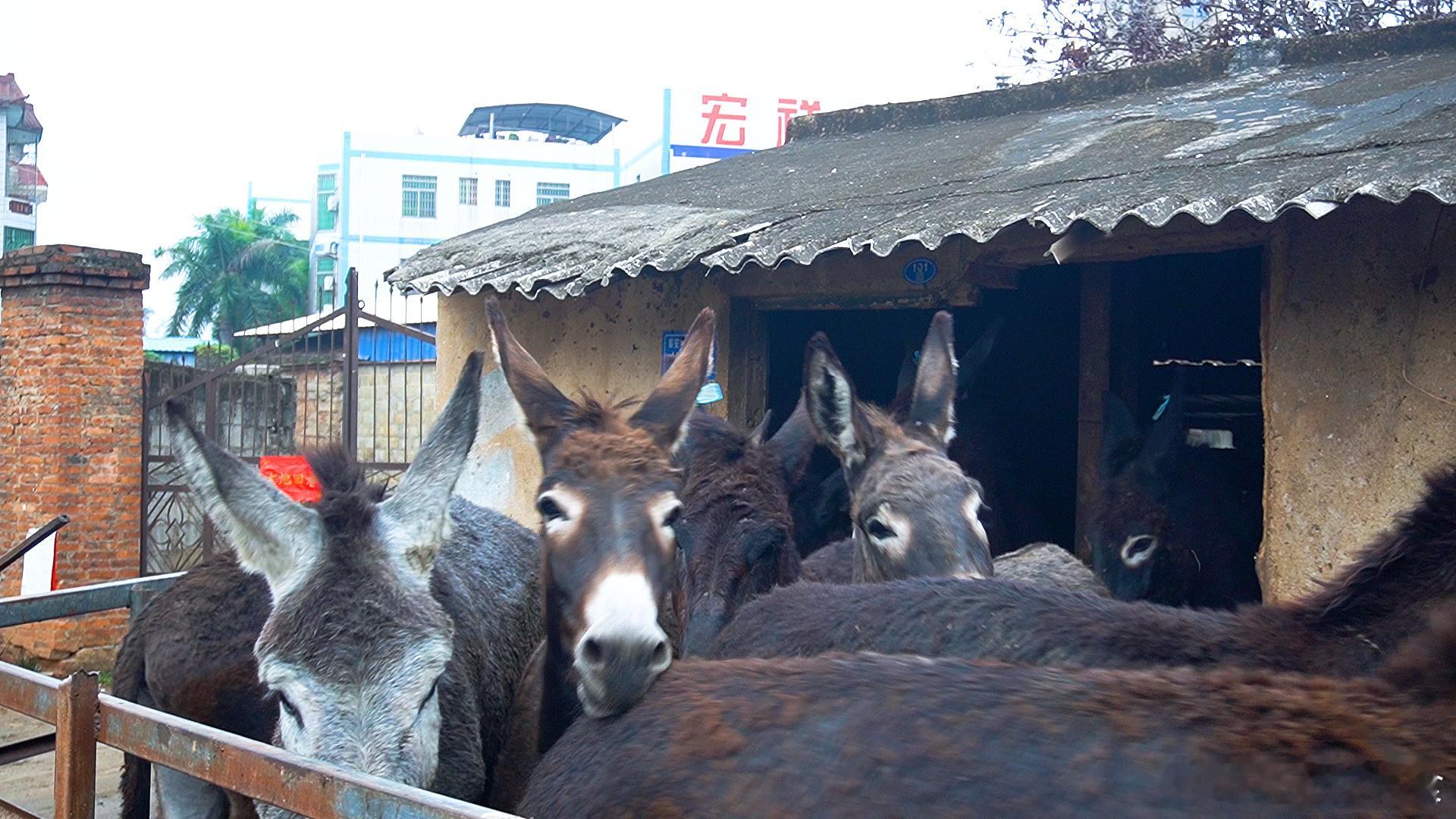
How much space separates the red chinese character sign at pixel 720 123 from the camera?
42969 millimetres

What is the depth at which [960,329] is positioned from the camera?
912 centimetres

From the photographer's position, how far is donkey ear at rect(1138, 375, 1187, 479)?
20.9ft

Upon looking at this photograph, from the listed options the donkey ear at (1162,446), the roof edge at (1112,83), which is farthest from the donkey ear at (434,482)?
the roof edge at (1112,83)

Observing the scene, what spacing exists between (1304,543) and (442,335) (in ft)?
17.8

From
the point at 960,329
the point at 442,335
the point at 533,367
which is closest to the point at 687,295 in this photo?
the point at 442,335

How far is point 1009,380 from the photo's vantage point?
928 cm

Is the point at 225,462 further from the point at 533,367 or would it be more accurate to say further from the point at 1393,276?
the point at 1393,276

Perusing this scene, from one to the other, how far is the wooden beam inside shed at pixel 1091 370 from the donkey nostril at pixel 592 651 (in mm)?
5163

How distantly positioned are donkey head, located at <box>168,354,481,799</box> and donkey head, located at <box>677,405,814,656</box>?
1213mm

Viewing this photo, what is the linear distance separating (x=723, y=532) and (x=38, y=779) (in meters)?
5.75

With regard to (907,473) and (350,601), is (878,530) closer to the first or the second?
(907,473)

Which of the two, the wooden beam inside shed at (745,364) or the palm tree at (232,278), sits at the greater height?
the palm tree at (232,278)

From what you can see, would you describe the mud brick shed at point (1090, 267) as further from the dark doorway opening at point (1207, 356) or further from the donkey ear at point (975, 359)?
the donkey ear at point (975, 359)

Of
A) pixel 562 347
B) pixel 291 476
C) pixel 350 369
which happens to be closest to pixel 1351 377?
pixel 562 347
